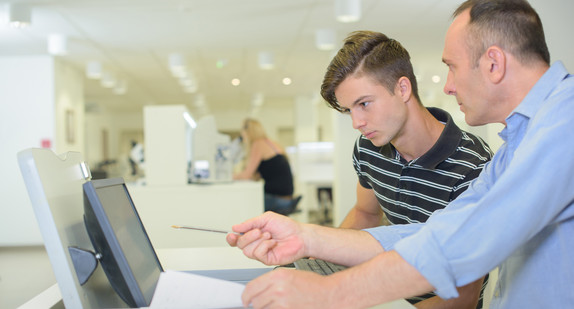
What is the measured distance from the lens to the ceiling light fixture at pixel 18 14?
4477 millimetres

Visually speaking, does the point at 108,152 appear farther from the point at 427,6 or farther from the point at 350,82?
the point at 350,82

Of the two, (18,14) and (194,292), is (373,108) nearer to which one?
(194,292)

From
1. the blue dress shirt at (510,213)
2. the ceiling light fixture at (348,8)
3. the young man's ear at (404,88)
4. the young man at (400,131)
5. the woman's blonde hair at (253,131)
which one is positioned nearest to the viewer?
the blue dress shirt at (510,213)

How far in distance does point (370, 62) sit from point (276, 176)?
10.3 ft

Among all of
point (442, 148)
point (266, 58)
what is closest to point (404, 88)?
point (442, 148)

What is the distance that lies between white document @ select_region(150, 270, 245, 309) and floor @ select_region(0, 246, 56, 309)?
8.25 ft

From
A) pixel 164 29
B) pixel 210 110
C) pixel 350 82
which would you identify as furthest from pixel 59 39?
pixel 210 110

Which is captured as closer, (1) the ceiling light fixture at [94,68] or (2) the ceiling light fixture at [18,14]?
(2) the ceiling light fixture at [18,14]

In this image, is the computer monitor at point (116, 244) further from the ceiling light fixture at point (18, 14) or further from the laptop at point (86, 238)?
the ceiling light fixture at point (18, 14)

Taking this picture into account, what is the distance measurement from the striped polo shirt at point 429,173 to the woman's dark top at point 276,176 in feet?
9.55

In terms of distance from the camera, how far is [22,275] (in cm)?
455

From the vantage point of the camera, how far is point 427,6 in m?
4.94

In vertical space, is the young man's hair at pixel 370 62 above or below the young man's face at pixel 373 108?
above

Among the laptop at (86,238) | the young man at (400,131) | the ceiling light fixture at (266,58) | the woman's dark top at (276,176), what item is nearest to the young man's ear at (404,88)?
the young man at (400,131)
